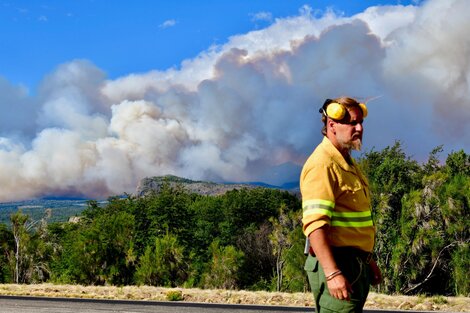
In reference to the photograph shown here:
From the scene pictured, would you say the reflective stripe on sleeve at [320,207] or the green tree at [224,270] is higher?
the reflective stripe on sleeve at [320,207]

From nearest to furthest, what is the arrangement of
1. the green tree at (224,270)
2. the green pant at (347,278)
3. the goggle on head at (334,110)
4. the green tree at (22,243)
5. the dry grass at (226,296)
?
the green pant at (347,278) < the goggle on head at (334,110) < the dry grass at (226,296) < the green tree at (22,243) < the green tree at (224,270)

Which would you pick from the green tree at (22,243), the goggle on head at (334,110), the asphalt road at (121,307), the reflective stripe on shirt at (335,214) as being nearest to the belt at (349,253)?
the reflective stripe on shirt at (335,214)

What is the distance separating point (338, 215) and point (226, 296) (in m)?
9.65

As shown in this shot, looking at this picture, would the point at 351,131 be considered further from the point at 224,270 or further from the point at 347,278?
the point at 224,270

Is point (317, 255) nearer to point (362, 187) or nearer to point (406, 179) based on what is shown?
point (362, 187)

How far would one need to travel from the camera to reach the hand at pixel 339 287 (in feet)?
10.4

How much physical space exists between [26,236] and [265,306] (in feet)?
96.3

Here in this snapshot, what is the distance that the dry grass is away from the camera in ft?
36.6

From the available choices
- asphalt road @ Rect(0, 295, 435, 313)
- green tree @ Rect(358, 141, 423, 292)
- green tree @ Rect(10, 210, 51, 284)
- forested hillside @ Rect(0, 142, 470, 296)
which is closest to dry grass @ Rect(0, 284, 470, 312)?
asphalt road @ Rect(0, 295, 435, 313)

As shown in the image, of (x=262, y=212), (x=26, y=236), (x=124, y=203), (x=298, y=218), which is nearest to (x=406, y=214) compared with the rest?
(x=298, y=218)

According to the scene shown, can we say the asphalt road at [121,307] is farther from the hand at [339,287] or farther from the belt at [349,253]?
the hand at [339,287]

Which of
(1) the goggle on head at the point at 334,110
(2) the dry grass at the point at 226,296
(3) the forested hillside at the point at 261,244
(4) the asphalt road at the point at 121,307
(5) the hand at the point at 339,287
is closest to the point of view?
(5) the hand at the point at 339,287

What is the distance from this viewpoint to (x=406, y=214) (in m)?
43.9

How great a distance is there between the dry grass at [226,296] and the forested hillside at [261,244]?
21.7 meters
